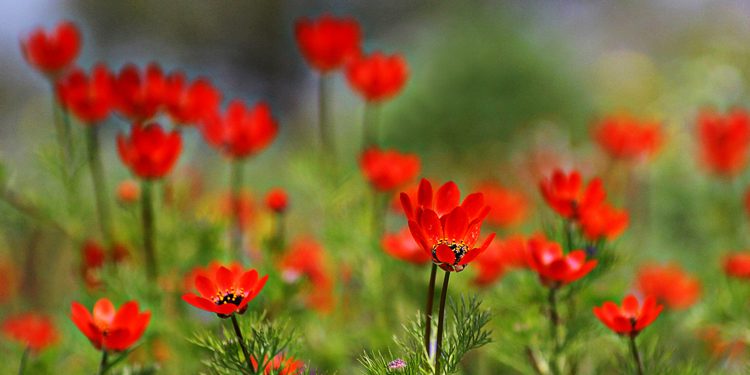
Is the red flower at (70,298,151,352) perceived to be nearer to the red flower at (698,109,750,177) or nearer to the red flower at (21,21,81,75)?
the red flower at (21,21,81,75)

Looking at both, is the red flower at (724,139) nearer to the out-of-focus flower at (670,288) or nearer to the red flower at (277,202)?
the out-of-focus flower at (670,288)

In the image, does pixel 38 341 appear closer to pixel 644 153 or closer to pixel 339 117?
pixel 644 153

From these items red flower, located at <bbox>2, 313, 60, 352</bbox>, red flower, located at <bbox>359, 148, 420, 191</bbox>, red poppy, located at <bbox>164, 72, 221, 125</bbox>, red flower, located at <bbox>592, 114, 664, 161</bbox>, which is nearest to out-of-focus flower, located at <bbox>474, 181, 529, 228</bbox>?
red flower, located at <bbox>592, 114, 664, 161</bbox>

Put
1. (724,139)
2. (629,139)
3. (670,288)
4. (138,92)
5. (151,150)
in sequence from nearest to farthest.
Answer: (151,150) < (138,92) < (670,288) < (724,139) < (629,139)

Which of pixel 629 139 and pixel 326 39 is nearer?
pixel 326 39

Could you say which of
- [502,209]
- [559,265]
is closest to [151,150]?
[559,265]

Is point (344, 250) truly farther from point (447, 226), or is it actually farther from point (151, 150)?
point (447, 226)

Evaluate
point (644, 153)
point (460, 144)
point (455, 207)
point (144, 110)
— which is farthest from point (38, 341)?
point (460, 144)
